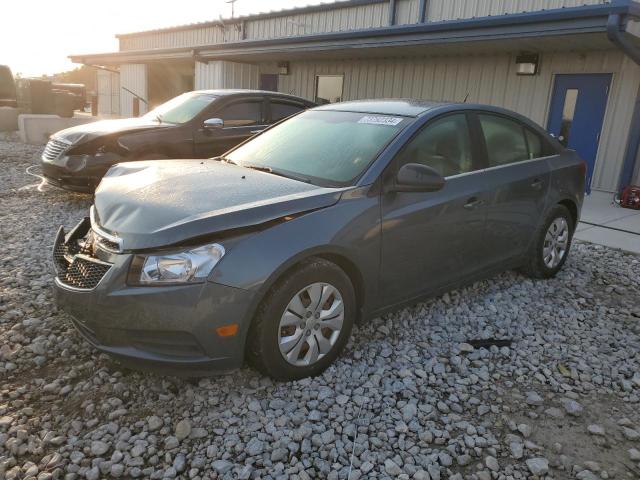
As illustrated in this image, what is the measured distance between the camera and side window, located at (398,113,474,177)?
3488 millimetres

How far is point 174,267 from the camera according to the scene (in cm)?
256

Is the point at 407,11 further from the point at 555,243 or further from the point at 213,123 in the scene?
the point at 555,243

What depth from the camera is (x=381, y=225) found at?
3.19 meters

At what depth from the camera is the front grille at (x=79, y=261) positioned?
2.72 metres

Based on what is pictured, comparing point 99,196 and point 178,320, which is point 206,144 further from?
point 178,320

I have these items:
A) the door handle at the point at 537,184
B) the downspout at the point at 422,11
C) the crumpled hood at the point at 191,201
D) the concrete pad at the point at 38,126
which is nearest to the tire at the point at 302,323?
the crumpled hood at the point at 191,201

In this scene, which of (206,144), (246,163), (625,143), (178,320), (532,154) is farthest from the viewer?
(625,143)

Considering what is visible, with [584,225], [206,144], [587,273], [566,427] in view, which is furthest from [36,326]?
[584,225]

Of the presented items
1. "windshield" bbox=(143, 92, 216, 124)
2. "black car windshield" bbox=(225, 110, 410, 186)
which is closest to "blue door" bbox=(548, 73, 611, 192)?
"windshield" bbox=(143, 92, 216, 124)

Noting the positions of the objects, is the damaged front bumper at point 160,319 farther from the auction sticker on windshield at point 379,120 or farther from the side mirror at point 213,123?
the side mirror at point 213,123

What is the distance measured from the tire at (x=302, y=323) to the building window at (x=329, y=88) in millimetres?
11410

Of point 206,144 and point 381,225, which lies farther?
point 206,144

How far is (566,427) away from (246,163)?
2.68m

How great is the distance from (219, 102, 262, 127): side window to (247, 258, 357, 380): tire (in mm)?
4909
